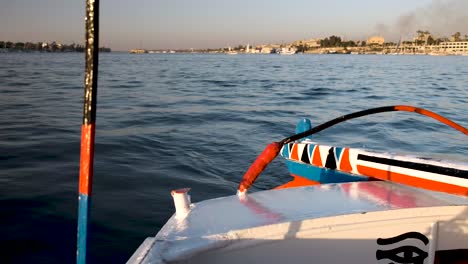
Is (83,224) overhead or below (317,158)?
overhead

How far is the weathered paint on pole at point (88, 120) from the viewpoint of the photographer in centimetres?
132

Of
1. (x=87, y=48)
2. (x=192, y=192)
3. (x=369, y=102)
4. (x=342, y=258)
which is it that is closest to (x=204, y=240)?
(x=342, y=258)

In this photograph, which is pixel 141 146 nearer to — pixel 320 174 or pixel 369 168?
pixel 320 174

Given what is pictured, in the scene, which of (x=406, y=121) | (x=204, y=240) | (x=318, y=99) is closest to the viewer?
(x=204, y=240)

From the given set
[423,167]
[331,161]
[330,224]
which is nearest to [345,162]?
[331,161]

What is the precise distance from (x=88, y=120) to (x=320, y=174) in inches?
135

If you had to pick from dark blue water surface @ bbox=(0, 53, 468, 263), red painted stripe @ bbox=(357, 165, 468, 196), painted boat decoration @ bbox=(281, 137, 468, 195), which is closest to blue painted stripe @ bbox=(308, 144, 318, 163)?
painted boat decoration @ bbox=(281, 137, 468, 195)

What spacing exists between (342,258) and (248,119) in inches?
397

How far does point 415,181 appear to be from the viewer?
309 centimetres

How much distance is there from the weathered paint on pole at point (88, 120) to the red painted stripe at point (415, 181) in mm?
2458

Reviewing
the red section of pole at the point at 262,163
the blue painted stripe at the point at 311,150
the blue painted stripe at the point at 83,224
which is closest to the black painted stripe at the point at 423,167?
the blue painted stripe at the point at 311,150

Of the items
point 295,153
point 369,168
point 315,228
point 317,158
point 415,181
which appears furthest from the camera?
point 295,153

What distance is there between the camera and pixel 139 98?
16.0 meters

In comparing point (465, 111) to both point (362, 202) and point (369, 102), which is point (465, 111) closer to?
point (369, 102)
